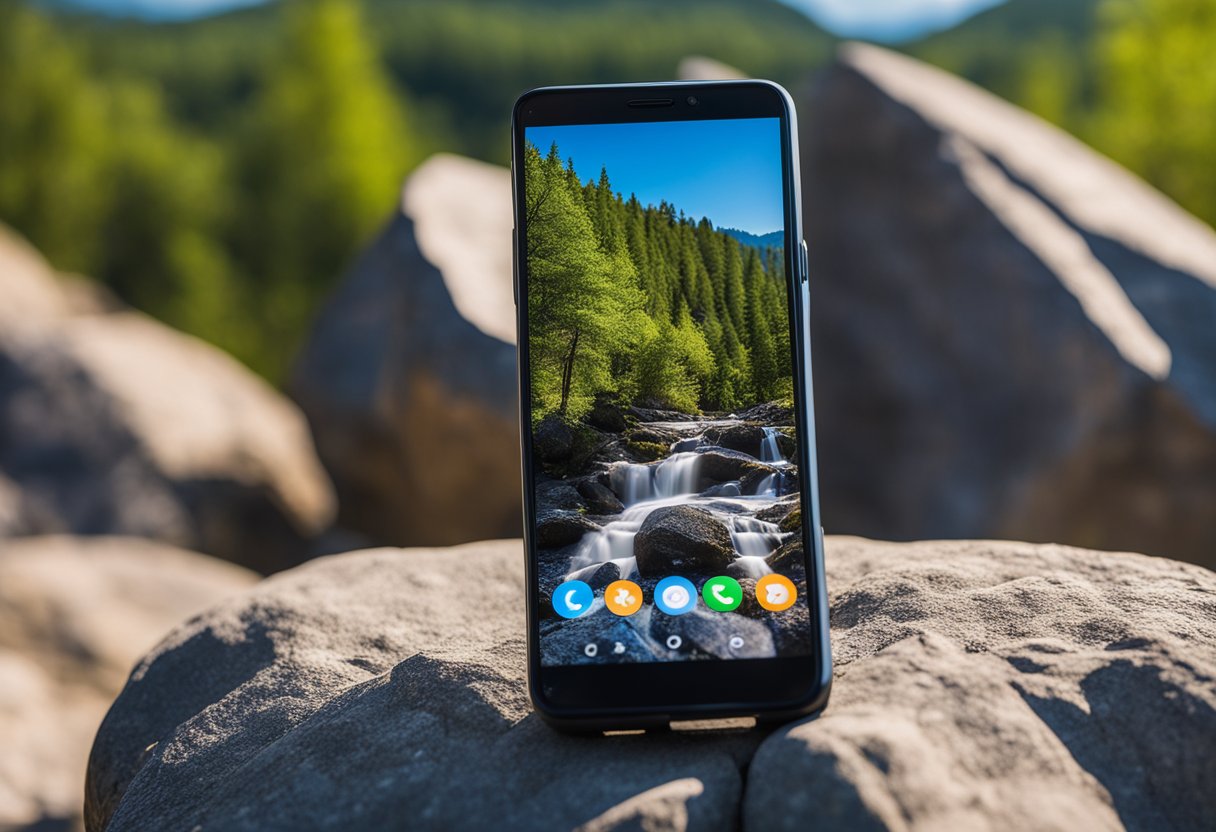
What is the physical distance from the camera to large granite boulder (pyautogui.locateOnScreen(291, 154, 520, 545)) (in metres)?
5.97

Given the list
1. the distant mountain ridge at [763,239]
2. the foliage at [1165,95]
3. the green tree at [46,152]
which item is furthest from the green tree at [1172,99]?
the green tree at [46,152]

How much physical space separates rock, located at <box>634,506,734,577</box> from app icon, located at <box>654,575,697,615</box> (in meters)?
0.02

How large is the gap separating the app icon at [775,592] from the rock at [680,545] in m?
0.09

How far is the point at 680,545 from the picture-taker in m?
2.13

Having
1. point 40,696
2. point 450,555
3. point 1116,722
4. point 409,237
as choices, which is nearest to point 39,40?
point 409,237

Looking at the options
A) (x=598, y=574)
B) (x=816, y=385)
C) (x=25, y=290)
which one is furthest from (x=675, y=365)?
(x=25, y=290)

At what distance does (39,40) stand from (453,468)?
75.2 feet

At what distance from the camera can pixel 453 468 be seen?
6.48 metres

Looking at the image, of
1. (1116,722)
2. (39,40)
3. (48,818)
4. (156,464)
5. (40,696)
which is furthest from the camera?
(39,40)

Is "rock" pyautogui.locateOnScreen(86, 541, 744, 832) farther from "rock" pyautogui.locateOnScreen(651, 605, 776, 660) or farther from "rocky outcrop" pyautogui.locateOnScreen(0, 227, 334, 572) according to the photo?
"rocky outcrop" pyautogui.locateOnScreen(0, 227, 334, 572)

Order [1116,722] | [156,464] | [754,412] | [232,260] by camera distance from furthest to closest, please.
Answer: [232,260]
[156,464]
[754,412]
[1116,722]

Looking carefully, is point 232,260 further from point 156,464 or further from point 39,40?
point 156,464

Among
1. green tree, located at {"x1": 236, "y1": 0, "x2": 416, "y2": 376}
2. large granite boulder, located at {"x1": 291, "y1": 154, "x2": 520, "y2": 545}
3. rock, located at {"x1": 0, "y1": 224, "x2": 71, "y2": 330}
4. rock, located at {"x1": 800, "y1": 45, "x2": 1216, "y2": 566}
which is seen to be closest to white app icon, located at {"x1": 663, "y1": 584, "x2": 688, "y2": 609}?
large granite boulder, located at {"x1": 291, "y1": 154, "x2": 520, "y2": 545}

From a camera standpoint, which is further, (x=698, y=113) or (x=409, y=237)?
(x=409, y=237)
